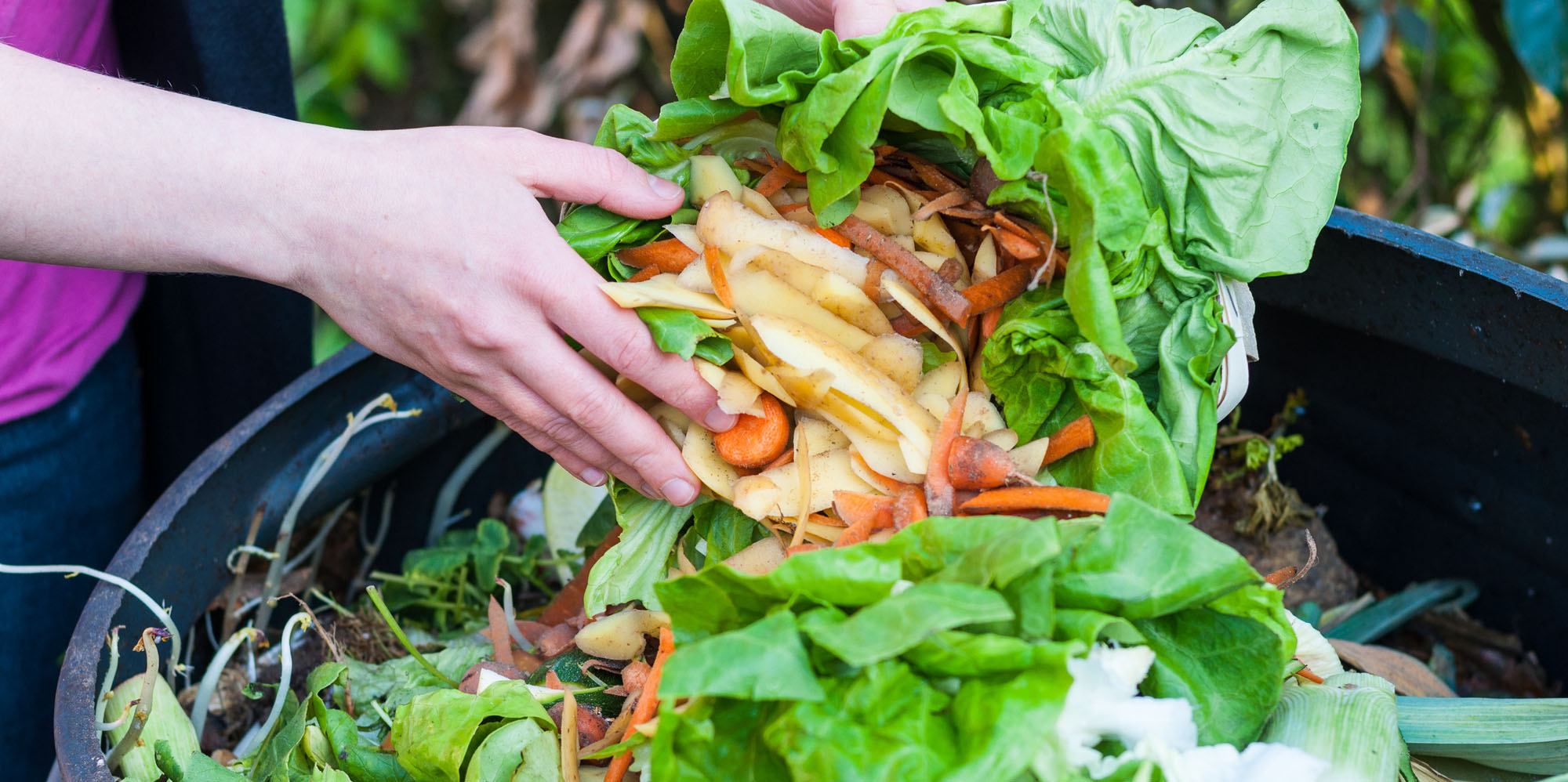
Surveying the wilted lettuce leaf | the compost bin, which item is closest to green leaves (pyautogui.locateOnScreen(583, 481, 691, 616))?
the wilted lettuce leaf

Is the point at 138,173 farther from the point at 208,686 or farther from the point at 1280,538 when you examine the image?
the point at 1280,538

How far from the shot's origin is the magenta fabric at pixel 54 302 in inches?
57.9

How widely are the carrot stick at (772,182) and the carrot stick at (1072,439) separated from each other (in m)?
0.42

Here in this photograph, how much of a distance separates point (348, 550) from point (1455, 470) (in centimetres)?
178

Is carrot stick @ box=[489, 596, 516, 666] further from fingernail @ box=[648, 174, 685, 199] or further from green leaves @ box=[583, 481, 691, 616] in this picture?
fingernail @ box=[648, 174, 685, 199]

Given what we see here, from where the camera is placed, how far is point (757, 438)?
46.8 inches

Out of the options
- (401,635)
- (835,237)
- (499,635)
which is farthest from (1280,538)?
(401,635)

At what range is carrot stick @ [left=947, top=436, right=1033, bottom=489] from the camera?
110cm

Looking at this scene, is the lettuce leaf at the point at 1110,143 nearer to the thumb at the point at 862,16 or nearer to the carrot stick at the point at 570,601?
the thumb at the point at 862,16

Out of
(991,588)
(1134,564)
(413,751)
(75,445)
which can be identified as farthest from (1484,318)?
(75,445)

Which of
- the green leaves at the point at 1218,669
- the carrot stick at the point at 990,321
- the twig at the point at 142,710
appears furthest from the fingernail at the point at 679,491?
the twig at the point at 142,710

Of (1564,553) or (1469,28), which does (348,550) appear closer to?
(1564,553)

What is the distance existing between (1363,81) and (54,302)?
3.55 m

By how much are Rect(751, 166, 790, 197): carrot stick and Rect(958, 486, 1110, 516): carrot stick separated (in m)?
0.42
